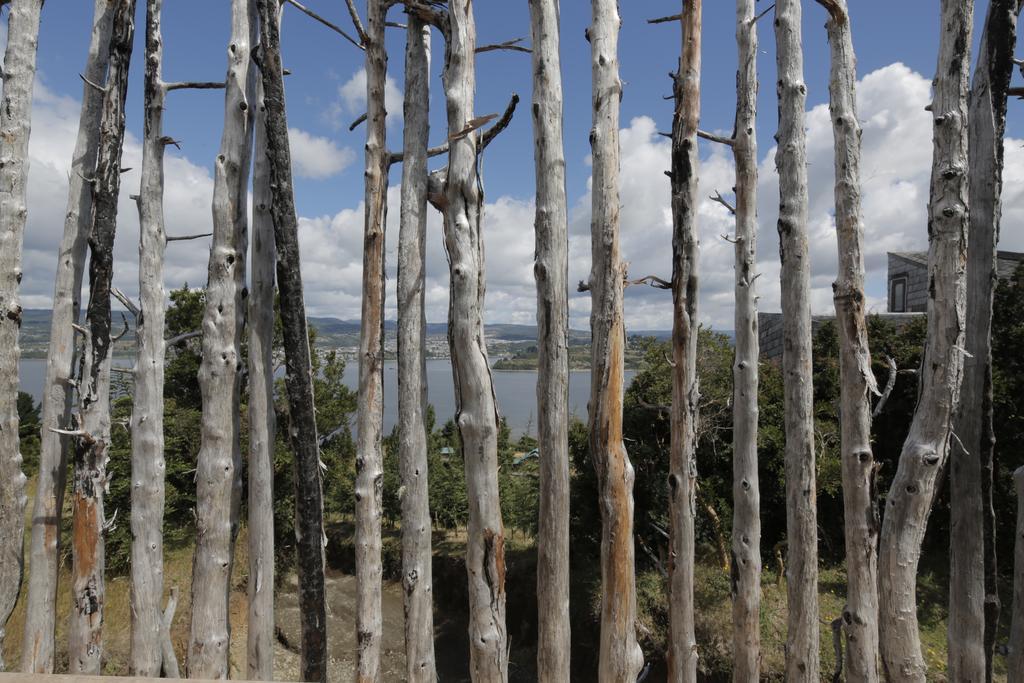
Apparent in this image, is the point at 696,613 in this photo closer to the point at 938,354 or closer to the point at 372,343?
the point at 938,354

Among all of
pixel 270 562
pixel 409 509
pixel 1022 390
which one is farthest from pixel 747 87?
pixel 1022 390

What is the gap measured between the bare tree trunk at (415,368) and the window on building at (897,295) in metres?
12.2

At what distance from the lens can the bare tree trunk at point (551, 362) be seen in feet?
8.63

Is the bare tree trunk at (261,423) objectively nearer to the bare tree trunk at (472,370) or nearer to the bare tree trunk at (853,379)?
the bare tree trunk at (472,370)

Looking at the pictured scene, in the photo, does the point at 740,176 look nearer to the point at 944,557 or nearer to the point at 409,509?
the point at 409,509

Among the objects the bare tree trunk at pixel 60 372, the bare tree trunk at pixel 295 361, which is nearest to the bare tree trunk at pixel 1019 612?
the bare tree trunk at pixel 295 361

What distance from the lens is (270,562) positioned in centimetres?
294

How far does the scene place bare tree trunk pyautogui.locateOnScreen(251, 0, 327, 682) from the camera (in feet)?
9.34

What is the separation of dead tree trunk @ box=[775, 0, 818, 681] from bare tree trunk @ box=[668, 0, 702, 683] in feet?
1.61

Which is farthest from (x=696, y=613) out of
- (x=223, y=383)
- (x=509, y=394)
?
(x=509, y=394)

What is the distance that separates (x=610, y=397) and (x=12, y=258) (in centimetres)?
345

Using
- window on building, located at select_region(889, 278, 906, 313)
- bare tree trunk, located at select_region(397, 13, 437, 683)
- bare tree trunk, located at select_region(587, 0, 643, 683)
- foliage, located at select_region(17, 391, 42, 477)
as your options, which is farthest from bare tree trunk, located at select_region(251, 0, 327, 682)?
window on building, located at select_region(889, 278, 906, 313)

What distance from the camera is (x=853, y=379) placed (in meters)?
2.83

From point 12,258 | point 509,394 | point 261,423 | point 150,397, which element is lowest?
point 509,394
